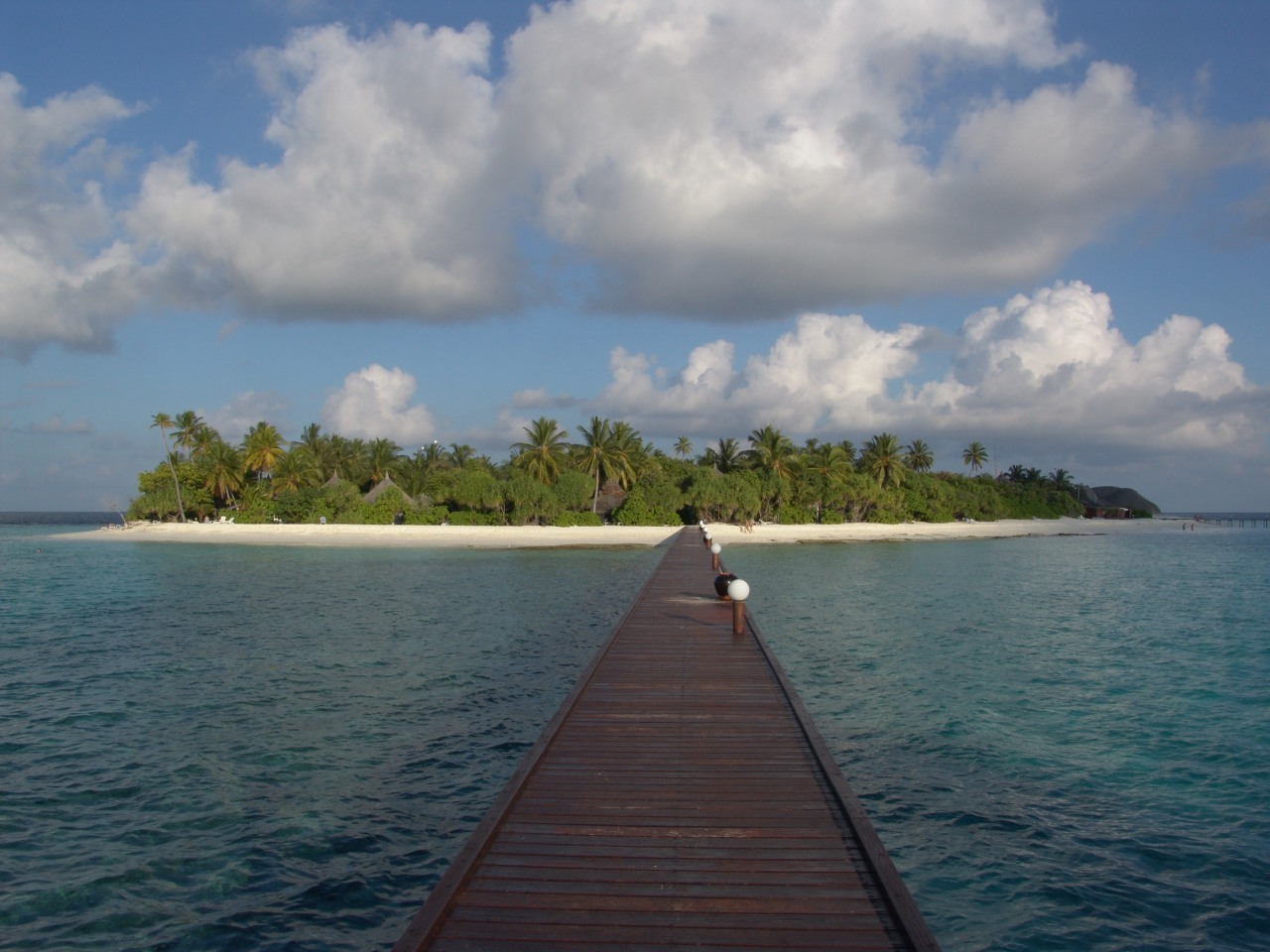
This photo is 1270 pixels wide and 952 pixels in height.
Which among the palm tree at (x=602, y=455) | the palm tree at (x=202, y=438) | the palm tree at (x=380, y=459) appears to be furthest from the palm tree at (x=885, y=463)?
the palm tree at (x=202, y=438)

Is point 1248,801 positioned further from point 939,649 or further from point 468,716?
point 468,716

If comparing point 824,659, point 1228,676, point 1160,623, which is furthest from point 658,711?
point 1160,623

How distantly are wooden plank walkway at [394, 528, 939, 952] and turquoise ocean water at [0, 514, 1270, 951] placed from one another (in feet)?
4.51

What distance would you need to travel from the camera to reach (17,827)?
25.4 ft

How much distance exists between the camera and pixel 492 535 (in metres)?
51.2

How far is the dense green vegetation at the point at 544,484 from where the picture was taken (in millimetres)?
56312

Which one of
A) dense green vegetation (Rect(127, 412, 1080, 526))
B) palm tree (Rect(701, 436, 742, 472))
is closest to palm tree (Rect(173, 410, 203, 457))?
dense green vegetation (Rect(127, 412, 1080, 526))

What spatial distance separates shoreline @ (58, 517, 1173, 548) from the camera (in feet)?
164

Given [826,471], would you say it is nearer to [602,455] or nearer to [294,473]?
[602,455]

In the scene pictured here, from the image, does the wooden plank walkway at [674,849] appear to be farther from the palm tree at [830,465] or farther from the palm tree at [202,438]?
the palm tree at [202,438]

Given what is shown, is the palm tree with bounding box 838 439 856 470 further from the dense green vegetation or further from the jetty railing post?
the jetty railing post

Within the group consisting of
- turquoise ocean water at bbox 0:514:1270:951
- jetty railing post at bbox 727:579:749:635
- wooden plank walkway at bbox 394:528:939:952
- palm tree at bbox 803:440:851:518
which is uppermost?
palm tree at bbox 803:440:851:518

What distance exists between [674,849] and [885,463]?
214 ft

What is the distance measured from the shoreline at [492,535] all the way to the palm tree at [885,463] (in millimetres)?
4916
